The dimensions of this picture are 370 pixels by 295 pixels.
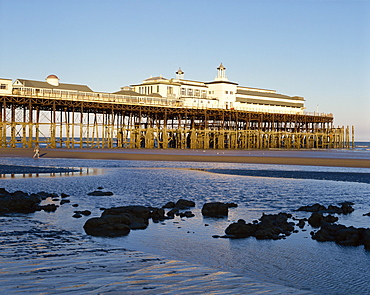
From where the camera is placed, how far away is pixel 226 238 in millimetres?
10539

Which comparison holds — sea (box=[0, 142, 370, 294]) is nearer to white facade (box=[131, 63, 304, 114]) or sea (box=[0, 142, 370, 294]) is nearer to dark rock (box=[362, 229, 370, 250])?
dark rock (box=[362, 229, 370, 250])

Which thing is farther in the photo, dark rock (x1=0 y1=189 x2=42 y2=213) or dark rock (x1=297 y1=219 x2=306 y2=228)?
dark rock (x1=0 y1=189 x2=42 y2=213)

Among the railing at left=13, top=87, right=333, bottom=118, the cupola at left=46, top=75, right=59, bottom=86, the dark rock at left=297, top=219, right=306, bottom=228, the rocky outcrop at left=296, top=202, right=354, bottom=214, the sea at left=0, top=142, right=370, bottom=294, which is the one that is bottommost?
the sea at left=0, top=142, right=370, bottom=294

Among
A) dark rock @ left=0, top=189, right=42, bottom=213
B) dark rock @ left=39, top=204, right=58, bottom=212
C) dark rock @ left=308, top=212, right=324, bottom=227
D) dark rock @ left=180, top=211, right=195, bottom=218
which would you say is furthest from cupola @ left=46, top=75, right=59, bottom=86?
dark rock @ left=308, top=212, right=324, bottom=227

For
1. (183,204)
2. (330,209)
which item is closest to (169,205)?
(183,204)

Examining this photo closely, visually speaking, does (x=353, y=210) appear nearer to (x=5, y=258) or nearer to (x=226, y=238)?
(x=226, y=238)

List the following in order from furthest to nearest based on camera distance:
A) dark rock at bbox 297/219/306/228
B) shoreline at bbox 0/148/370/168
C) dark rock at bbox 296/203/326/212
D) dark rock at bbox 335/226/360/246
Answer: shoreline at bbox 0/148/370/168
dark rock at bbox 296/203/326/212
dark rock at bbox 297/219/306/228
dark rock at bbox 335/226/360/246

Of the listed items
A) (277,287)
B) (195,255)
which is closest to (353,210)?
(195,255)

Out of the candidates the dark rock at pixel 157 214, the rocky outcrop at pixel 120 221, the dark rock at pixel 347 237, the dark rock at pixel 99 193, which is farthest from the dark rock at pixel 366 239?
the dark rock at pixel 99 193

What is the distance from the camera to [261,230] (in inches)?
420

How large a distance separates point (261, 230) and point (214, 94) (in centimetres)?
7346

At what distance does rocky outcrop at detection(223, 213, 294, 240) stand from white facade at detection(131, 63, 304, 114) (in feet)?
209

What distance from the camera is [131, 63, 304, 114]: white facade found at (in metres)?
77.1

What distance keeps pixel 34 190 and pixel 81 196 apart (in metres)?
2.49
